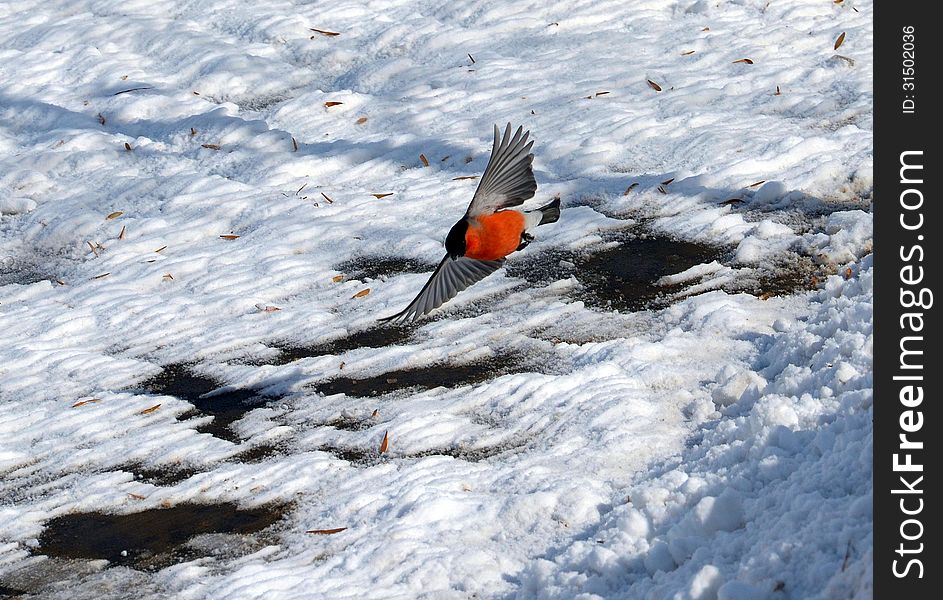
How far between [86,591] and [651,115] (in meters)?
4.88

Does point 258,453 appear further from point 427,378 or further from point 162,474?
point 427,378

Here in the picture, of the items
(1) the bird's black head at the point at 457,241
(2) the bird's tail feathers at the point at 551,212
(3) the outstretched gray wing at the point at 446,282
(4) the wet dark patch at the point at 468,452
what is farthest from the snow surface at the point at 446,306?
(1) the bird's black head at the point at 457,241

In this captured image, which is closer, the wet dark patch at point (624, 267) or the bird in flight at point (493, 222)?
the bird in flight at point (493, 222)

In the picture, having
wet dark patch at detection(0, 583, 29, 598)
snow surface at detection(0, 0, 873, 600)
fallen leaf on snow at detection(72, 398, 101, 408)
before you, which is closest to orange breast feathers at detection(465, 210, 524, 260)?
snow surface at detection(0, 0, 873, 600)

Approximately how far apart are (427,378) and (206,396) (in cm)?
105

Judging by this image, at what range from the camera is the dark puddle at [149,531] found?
138 inches

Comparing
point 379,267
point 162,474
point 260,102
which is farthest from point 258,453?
point 260,102

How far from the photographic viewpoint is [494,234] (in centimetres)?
446

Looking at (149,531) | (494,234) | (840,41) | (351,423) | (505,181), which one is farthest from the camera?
(840,41)

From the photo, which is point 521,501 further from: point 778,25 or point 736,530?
point 778,25

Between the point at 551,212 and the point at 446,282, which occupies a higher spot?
the point at 551,212

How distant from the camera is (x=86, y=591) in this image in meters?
3.33

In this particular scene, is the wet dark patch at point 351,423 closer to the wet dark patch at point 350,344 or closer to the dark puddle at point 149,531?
the dark puddle at point 149,531

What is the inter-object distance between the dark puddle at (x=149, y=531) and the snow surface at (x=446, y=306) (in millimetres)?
83
